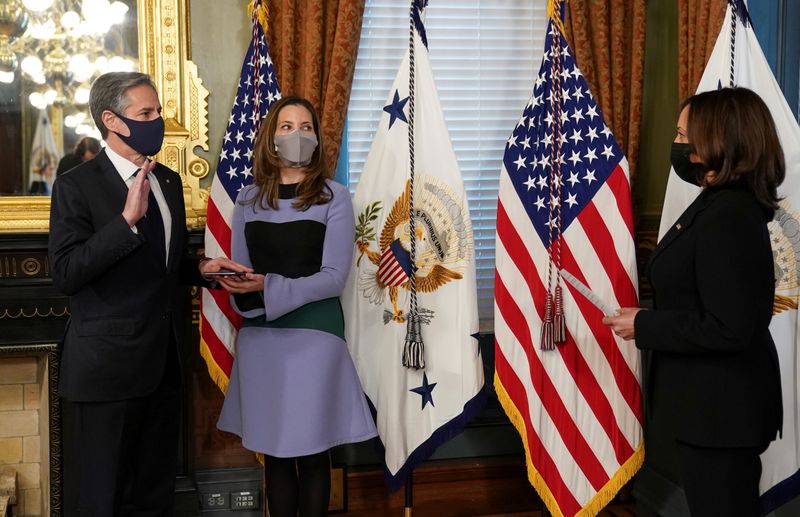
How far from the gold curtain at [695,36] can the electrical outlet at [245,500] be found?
246 centimetres

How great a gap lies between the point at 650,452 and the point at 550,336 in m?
0.93

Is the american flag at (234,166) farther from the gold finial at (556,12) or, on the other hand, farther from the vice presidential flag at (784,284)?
the vice presidential flag at (784,284)

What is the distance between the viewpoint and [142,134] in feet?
7.87

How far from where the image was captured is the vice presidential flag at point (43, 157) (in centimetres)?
311

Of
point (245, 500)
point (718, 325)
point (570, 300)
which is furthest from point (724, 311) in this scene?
point (245, 500)

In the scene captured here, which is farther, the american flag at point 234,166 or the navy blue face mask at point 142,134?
the american flag at point 234,166

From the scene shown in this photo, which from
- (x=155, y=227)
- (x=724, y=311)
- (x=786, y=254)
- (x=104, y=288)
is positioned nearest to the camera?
(x=724, y=311)

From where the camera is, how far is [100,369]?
229 cm

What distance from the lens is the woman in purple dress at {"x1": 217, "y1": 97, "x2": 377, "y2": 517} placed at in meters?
2.49

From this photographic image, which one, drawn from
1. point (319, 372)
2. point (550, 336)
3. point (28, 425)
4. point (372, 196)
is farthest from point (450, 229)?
point (28, 425)

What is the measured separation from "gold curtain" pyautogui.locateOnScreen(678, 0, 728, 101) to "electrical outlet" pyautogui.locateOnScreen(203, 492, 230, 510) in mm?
2547

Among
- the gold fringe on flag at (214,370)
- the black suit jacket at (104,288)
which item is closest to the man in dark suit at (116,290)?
the black suit jacket at (104,288)

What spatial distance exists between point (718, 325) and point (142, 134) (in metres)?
1.68

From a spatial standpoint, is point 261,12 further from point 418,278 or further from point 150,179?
point 418,278
